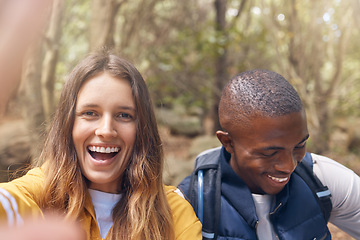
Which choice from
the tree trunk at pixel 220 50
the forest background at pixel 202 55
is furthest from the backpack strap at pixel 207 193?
the tree trunk at pixel 220 50

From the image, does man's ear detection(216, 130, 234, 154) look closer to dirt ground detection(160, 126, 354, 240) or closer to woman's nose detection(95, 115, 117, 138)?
dirt ground detection(160, 126, 354, 240)

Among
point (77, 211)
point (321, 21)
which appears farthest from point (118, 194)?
point (321, 21)

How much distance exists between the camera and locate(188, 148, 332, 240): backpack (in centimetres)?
185

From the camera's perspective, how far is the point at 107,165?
1.72 metres

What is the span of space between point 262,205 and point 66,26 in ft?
32.3

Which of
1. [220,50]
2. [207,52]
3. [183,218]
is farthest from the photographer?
[207,52]

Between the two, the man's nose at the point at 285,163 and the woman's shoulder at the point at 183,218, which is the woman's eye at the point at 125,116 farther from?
the man's nose at the point at 285,163

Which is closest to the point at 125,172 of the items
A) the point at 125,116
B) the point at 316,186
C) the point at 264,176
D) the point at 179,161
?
the point at 125,116

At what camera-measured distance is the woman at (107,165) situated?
1.67m

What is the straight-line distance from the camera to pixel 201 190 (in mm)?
1954

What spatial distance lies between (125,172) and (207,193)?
484 millimetres

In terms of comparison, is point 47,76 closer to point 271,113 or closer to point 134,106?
point 134,106

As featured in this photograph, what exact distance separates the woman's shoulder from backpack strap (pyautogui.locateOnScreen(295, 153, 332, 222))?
0.74 meters

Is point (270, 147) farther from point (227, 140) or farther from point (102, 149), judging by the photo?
point (102, 149)
